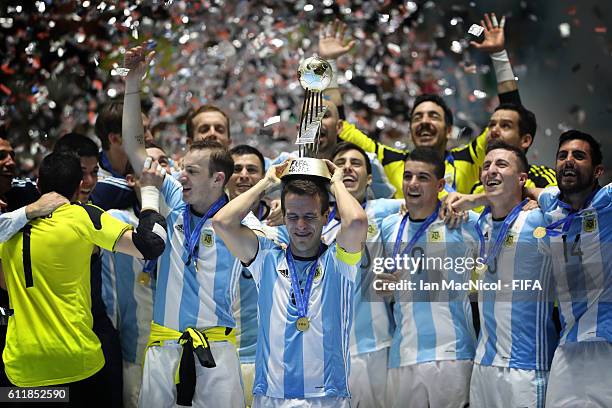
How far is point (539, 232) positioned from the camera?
18.2ft

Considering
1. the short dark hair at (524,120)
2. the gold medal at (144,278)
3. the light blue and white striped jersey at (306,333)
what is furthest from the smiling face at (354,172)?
the gold medal at (144,278)

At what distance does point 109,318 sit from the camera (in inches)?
238

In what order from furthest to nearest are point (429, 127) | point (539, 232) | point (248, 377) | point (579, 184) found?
point (429, 127)
point (248, 377)
point (539, 232)
point (579, 184)

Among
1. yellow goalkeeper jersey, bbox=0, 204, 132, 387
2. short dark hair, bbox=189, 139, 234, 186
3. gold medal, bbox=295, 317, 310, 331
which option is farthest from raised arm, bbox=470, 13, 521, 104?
yellow goalkeeper jersey, bbox=0, 204, 132, 387

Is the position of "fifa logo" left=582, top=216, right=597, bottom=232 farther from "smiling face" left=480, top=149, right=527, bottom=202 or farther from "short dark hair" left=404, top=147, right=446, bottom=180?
"short dark hair" left=404, top=147, right=446, bottom=180

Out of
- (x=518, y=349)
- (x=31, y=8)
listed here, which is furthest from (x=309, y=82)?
(x=31, y=8)

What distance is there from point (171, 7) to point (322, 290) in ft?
21.6

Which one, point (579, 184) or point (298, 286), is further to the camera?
point (579, 184)

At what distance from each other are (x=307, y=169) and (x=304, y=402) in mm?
1188

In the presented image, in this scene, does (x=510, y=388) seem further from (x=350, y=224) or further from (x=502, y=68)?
(x=502, y=68)

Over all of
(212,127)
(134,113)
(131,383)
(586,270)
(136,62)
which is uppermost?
(136,62)

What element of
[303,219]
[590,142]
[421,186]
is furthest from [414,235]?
[303,219]

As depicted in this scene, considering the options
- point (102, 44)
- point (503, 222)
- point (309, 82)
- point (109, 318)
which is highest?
point (102, 44)

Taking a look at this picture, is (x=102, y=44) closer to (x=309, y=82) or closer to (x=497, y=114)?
(x=497, y=114)
